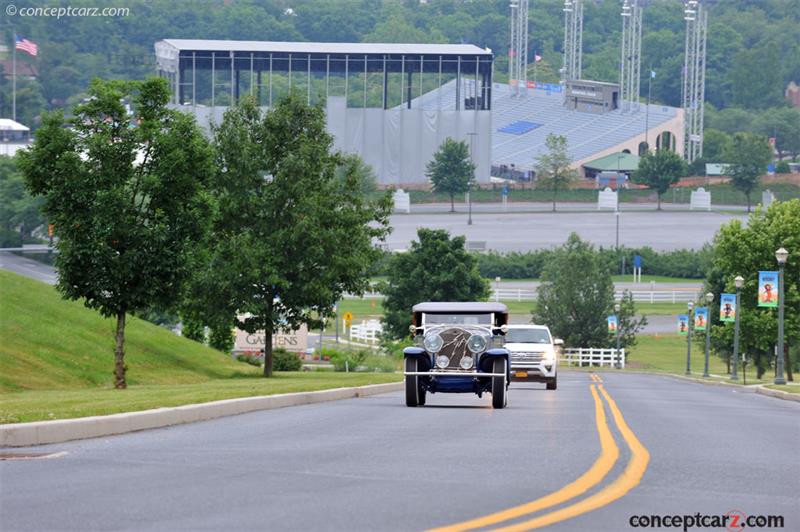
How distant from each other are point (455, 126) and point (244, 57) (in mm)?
26068

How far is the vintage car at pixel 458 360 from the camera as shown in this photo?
81.0ft

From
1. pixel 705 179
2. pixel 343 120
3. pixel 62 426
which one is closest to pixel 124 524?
pixel 62 426

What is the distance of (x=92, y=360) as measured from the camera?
37.7m

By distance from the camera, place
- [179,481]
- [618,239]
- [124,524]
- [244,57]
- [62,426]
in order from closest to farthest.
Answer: [124,524] → [179,481] → [62,426] → [618,239] → [244,57]

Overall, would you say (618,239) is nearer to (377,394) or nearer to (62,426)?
(377,394)

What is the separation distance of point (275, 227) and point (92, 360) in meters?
8.41

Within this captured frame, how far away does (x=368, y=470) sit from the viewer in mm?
12633

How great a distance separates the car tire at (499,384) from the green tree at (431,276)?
52587 millimetres

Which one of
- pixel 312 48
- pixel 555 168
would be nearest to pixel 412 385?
pixel 312 48

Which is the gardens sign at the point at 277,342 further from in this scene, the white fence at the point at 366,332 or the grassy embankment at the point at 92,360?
the white fence at the point at 366,332

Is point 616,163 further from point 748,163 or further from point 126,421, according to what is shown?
A: point 126,421

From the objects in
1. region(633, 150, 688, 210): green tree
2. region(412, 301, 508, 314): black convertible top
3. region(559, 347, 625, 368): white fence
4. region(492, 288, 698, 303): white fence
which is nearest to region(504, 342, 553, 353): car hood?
region(412, 301, 508, 314): black convertible top

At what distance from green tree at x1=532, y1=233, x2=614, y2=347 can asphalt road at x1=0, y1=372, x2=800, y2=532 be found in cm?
6408

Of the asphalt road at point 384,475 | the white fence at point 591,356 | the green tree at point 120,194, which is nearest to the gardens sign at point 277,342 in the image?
the white fence at point 591,356
